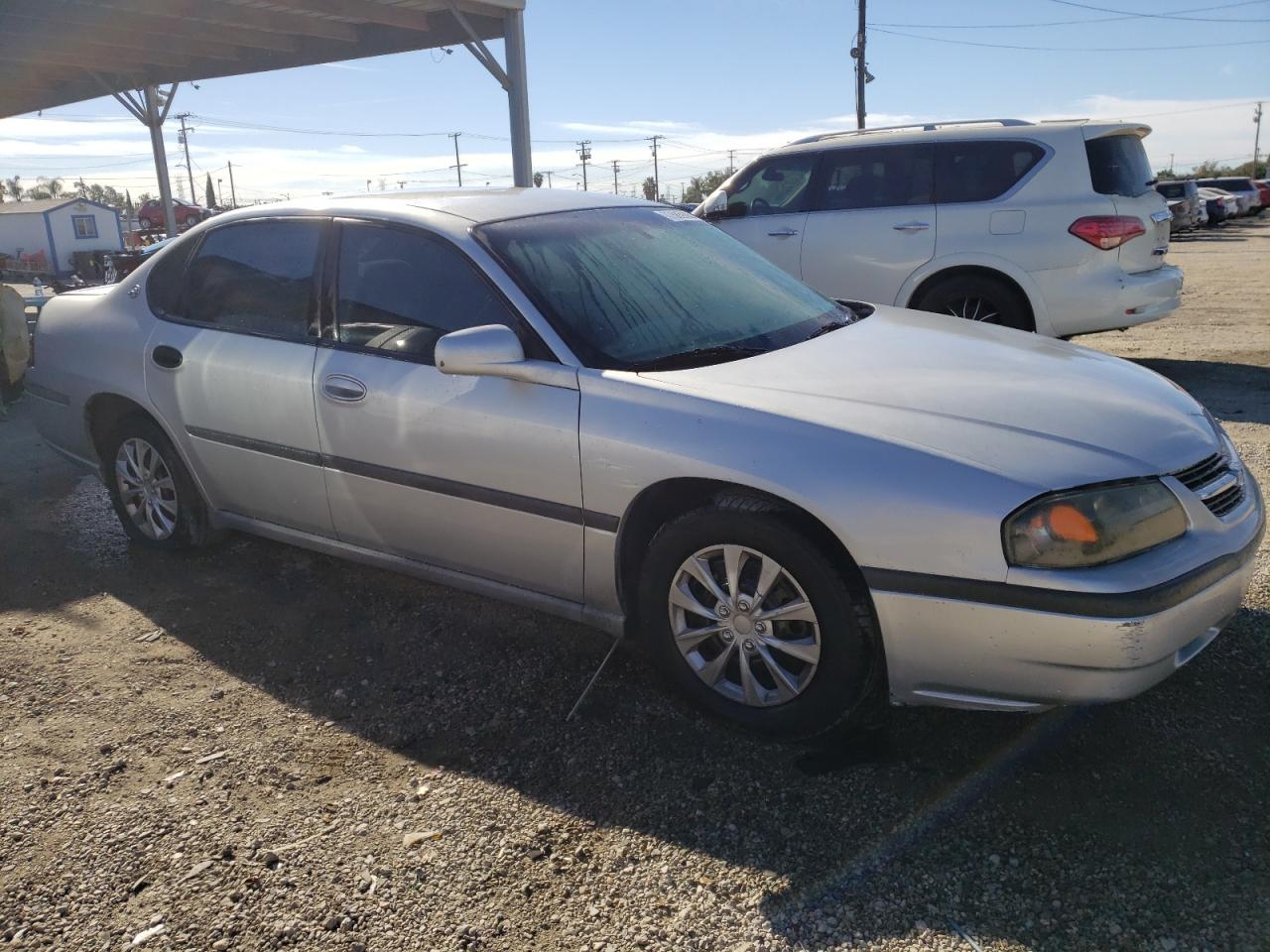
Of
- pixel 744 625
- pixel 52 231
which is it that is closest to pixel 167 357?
pixel 744 625

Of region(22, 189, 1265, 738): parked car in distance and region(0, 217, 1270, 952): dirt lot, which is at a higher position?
region(22, 189, 1265, 738): parked car in distance

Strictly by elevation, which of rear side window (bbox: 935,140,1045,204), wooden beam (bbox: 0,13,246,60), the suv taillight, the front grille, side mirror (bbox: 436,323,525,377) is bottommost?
the front grille

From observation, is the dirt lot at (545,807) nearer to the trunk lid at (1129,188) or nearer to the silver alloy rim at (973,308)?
the silver alloy rim at (973,308)

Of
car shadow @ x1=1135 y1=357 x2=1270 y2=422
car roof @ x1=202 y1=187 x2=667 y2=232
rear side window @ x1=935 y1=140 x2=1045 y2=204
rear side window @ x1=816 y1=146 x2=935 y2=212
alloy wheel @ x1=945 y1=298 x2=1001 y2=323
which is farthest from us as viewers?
rear side window @ x1=816 y1=146 x2=935 y2=212

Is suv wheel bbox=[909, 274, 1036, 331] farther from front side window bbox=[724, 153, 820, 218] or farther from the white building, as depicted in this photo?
the white building

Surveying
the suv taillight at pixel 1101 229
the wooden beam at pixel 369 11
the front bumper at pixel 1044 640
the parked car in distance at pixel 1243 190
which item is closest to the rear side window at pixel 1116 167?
the suv taillight at pixel 1101 229

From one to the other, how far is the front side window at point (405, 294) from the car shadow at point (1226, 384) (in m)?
4.83

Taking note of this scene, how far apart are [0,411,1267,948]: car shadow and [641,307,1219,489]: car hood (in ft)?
2.64

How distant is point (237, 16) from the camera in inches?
449

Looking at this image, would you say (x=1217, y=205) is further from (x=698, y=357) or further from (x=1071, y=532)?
(x=1071, y=532)

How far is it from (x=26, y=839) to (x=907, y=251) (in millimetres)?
6341

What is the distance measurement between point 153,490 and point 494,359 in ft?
7.58

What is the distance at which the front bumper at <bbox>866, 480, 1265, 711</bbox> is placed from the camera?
2.31m

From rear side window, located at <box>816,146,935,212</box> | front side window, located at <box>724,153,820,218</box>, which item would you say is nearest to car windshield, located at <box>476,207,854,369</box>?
rear side window, located at <box>816,146,935,212</box>
